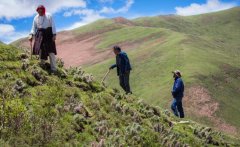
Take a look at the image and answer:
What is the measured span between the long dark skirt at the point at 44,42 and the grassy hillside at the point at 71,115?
0.62 m

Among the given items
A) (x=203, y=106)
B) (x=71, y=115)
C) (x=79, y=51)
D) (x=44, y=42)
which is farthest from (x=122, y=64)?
(x=79, y=51)

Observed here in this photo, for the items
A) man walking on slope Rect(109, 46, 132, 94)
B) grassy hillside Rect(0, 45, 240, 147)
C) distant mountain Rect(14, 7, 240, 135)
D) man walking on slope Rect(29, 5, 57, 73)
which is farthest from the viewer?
distant mountain Rect(14, 7, 240, 135)

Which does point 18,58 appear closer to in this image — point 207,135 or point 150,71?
point 207,135

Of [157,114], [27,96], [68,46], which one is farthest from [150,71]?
[27,96]

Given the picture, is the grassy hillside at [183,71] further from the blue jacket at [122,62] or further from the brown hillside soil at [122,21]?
the brown hillside soil at [122,21]

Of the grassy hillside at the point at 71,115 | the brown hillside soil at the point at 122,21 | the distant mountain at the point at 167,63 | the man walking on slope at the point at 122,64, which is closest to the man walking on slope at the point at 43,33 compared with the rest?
the grassy hillside at the point at 71,115

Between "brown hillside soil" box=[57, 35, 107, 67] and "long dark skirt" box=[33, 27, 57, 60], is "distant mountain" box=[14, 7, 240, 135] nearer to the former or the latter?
"brown hillside soil" box=[57, 35, 107, 67]

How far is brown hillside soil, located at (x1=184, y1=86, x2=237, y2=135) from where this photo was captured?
1981 inches

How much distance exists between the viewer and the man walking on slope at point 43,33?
14.9 m

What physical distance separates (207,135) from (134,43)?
101615mm

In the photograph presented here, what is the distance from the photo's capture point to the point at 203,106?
2222 inches

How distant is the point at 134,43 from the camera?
11769cm

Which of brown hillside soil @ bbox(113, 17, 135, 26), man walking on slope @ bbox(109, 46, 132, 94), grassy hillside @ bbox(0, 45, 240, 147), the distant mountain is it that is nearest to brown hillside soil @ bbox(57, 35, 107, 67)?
the distant mountain

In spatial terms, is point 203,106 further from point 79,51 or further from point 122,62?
point 79,51
